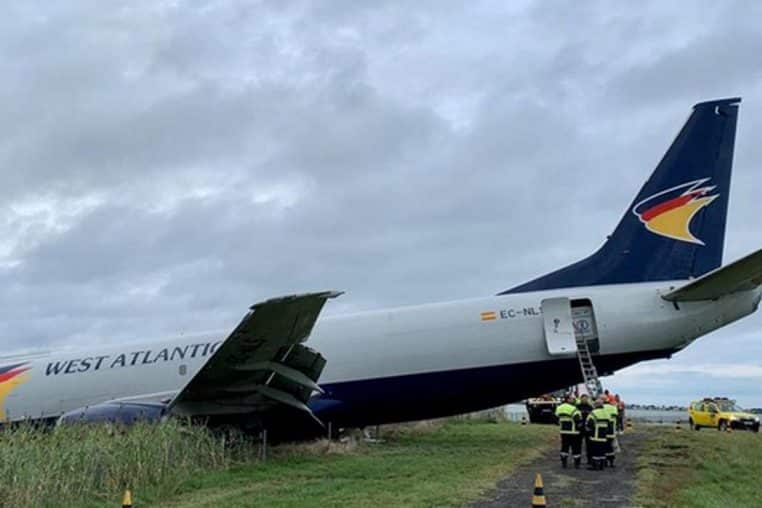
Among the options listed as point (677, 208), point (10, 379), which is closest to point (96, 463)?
point (10, 379)

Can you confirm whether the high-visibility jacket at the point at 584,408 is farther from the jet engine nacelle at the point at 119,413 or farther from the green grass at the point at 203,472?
the jet engine nacelle at the point at 119,413

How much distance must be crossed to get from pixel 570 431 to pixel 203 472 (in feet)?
23.5

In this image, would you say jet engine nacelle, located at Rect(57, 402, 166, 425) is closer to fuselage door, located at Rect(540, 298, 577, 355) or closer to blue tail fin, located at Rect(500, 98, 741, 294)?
fuselage door, located at Rect(540, 298, 577, 355)

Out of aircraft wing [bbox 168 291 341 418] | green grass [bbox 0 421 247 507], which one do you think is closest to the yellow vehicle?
aircraft wing [bbox 168 291 341 418]

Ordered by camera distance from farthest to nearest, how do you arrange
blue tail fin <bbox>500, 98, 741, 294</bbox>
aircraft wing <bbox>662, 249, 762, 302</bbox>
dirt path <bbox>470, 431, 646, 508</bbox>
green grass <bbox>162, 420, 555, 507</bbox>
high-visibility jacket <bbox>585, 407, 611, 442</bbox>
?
blue tail fin <bbox>500, 98, 741, 294</bbox> → aircraft wing <bbox>662, 249, 762, 302</bbox> → high-visibility jacket <bbox>585, 407, 611, 442</bbox> → green grass <bbox>162, 420, 555, 507</bbox> → dirt path <bbox>470, 431, 646, 508</bbox>

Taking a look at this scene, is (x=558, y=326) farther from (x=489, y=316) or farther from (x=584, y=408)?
(x=584, y=408)

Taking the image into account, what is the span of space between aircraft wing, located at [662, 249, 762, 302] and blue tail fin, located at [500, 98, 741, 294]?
120 cm

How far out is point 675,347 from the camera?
61.5 feet

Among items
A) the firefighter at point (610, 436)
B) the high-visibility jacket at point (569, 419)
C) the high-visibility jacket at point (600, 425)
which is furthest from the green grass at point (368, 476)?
the firefighter at point (610, 436)

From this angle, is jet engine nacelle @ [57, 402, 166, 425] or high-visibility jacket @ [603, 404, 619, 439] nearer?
high-visibility jacket @ [603, 404, 619, 439]

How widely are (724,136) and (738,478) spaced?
27.2 ft

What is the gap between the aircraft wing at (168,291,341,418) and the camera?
15.9 meters

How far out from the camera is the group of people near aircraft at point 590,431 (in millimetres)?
15859

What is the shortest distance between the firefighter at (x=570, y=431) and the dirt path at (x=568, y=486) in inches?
11.9
